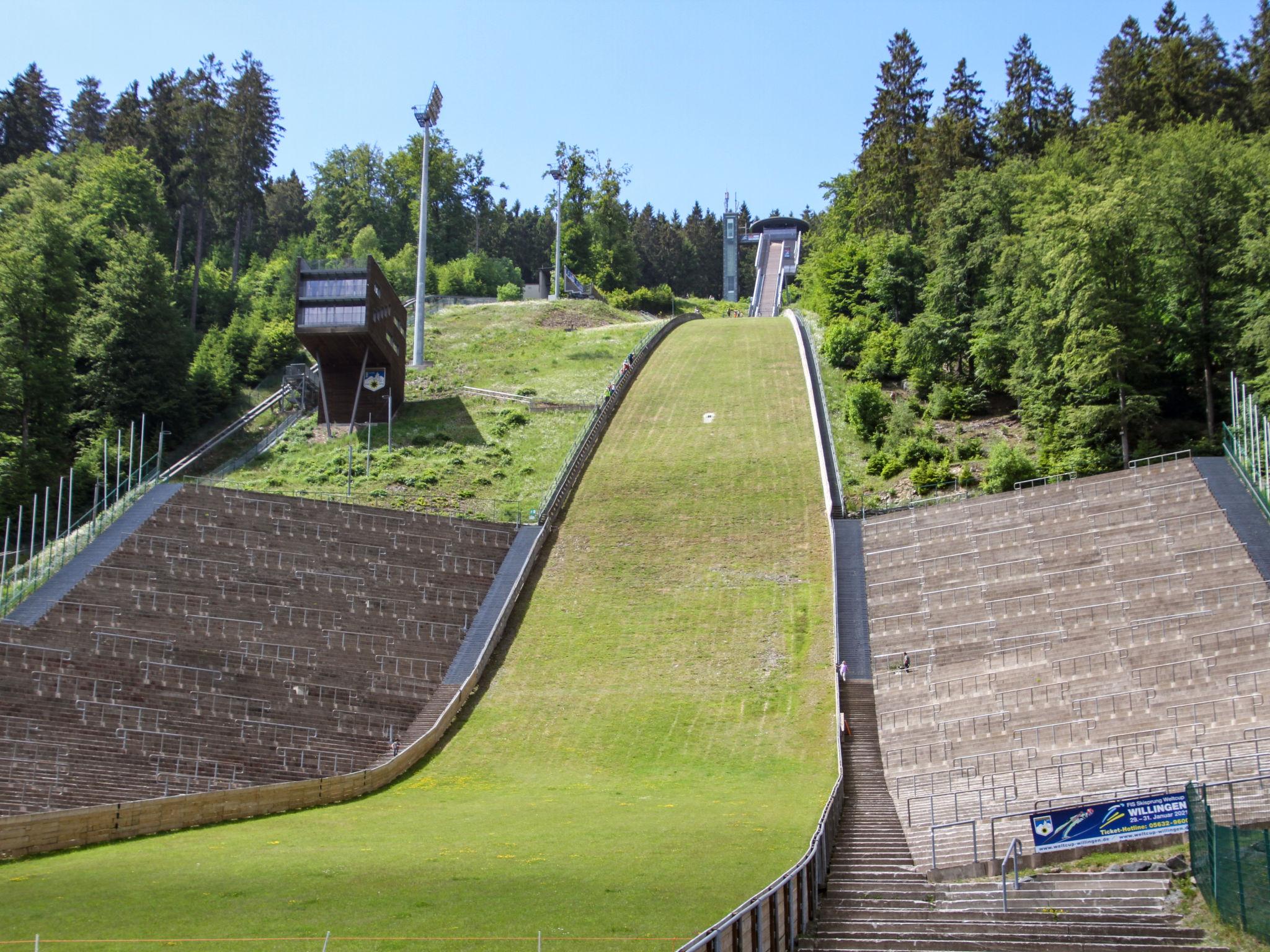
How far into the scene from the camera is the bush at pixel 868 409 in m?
53.8

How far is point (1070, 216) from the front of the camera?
4669 cm

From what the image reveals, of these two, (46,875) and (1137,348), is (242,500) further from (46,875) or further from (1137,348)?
(1137,348)

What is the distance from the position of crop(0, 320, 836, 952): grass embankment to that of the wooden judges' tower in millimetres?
12534

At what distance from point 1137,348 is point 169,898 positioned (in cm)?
3969

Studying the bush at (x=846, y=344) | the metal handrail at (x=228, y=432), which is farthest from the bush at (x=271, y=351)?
the bush at (x=846, y=344)

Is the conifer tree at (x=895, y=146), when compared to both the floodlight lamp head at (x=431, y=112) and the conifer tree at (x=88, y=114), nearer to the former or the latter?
the floodlight lamp head at (x=431, y=112)

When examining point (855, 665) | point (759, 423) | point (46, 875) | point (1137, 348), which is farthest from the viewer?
point (759, 423)

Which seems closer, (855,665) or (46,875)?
(46,875)

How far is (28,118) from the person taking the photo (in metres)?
92.1

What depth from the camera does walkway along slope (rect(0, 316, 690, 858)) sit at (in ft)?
68.9

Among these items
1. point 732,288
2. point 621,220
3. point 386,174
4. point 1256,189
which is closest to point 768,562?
point 1256,189

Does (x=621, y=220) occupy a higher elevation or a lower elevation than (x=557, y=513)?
higher

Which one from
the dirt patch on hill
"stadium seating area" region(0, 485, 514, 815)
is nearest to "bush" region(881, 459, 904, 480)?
"stadium seating area" region(0, 485, 514, 815)

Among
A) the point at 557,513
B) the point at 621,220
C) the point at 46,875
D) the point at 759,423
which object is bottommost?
the point at 46,875
